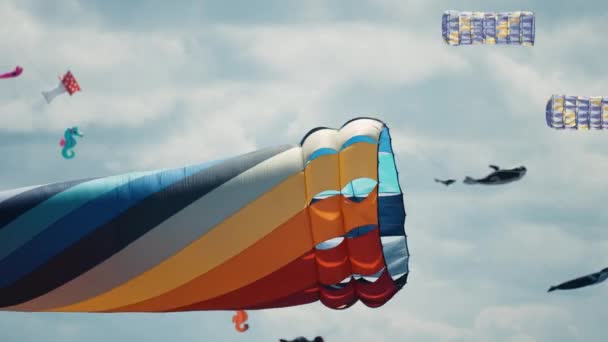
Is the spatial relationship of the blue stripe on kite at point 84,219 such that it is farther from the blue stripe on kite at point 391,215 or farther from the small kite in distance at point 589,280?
the small kite in distance at point 589,280

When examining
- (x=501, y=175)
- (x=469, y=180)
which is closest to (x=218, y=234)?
(x=469, y=180)

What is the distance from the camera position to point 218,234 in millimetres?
34344

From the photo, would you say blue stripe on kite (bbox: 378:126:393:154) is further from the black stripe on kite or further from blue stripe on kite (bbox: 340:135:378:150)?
the black stripe on kite

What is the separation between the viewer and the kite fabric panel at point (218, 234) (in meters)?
33.6

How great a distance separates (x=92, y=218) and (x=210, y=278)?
3468 mm

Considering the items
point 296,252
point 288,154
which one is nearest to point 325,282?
point 296,252

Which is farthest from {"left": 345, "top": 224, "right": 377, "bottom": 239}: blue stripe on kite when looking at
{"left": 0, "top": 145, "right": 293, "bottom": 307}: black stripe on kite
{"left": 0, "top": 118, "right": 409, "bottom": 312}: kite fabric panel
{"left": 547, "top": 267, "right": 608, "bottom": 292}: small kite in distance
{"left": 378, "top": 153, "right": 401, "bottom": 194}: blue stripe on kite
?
{"left": 547, "top": 267, "right": 608, "bottom": 292}: small kite in distance

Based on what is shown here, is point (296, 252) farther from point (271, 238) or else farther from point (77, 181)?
point (77, 181)

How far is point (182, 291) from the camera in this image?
116 feet

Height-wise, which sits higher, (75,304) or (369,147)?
(369,147)

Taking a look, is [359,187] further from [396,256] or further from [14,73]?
[14,73]

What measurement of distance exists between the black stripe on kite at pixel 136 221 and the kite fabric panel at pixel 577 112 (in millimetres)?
9374

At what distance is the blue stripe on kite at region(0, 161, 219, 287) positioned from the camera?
3459 centimetres

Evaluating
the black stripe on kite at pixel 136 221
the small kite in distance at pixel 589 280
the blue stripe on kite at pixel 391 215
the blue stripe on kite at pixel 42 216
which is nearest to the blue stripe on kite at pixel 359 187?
the blue stripe on kite at pixel 391 215
